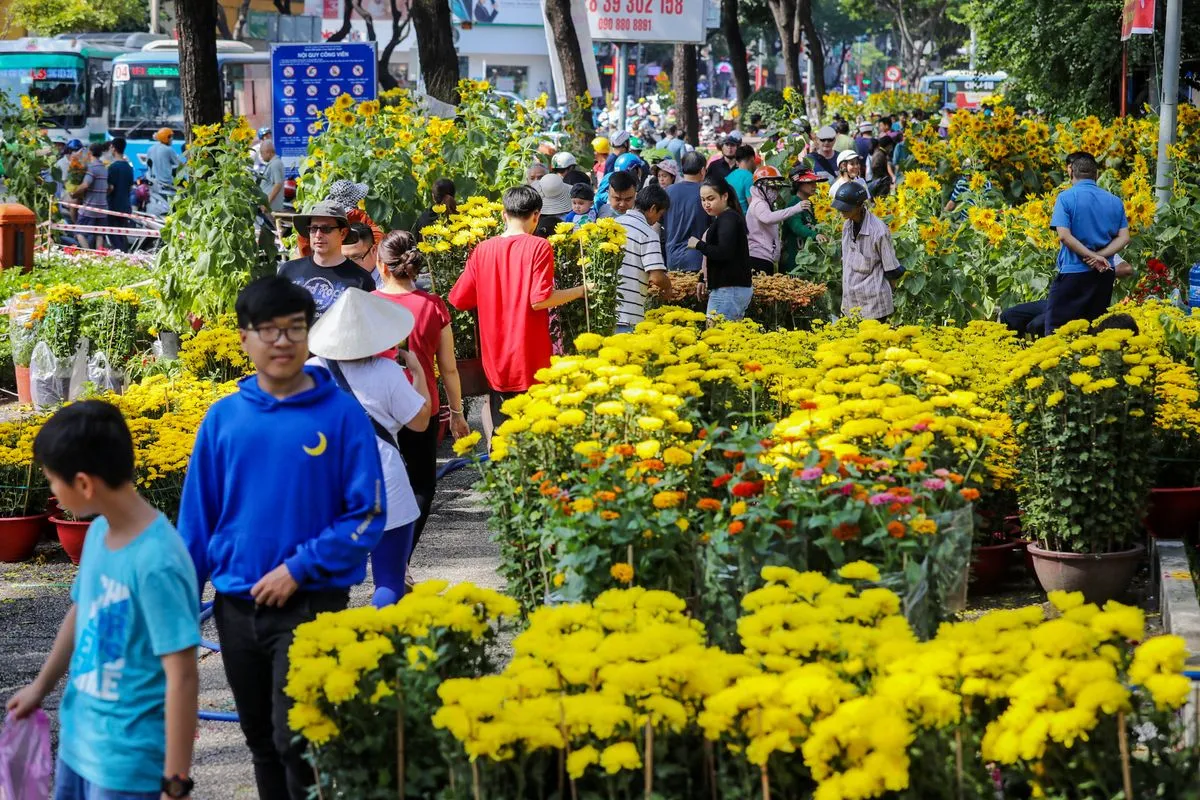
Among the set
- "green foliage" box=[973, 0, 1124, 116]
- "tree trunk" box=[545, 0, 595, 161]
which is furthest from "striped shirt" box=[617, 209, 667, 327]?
"green foliage" box=[973, 0, 1124, 116]

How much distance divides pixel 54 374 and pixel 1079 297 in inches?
280

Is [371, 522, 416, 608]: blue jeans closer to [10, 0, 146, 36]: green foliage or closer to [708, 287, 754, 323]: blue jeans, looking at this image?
[708, 287, 754, 323]: blue jeans

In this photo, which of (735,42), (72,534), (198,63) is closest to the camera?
(72,534)

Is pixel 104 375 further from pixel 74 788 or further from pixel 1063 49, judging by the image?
pixel 1063 49

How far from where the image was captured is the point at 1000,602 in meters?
7.59

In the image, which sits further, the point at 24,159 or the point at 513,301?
the point at 24,159

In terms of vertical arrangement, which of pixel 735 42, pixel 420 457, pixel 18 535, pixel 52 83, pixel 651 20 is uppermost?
pixel 735 42

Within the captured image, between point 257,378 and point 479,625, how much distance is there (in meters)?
1.03

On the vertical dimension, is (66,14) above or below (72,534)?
above

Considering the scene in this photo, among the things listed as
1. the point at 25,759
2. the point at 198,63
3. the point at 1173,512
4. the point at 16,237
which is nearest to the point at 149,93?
the point at 16,237

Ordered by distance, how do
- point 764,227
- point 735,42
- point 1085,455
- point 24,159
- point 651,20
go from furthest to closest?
1. point 735,42
2. point 651,20
3. point 24,159
4. point 764,227
5. point 1085,455

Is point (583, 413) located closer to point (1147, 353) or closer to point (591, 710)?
point (591, 710)

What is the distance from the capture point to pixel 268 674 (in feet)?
15.1

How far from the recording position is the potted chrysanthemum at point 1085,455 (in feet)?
23.3
